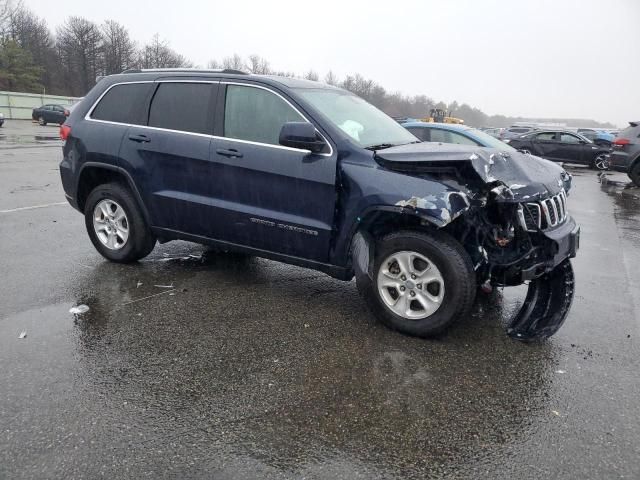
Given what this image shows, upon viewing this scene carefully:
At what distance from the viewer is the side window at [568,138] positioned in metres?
20.1

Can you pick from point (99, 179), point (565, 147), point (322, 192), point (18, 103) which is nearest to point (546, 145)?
point (565, 147)

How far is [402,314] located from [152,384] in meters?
1.82

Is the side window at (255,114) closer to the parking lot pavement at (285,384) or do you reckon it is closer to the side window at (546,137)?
the parking lot pavement at (285,384)

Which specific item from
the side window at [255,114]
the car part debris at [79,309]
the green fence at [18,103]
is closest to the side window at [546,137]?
the side window at [255,114]

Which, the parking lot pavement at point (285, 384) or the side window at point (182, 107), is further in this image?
the side window at point (182, 107)

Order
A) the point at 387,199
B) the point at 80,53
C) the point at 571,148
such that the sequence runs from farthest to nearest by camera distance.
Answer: the point at 80,53, the point at 571,148, the point at 387,199

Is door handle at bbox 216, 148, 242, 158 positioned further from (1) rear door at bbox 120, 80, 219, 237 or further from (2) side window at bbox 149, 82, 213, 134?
(2) side window at bbox 149, 82, 213, 134

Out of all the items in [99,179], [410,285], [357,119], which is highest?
[357,119]

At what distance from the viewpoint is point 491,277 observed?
12.2 feet

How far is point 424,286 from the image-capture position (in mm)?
3719

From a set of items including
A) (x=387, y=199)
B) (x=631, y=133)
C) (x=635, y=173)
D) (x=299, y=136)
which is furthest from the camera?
(x=631, y=133)

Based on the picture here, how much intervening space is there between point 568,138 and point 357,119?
1865 centimetres

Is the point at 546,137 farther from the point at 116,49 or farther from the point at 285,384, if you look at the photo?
the point at 116,49

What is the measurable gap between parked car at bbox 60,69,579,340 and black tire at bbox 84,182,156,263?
0.05ft
